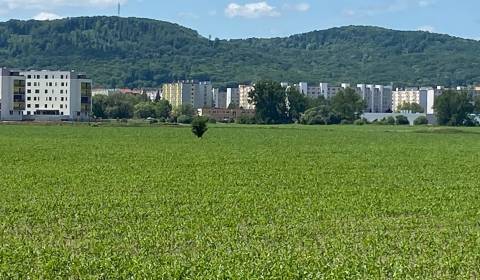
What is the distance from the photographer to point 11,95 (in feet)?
528

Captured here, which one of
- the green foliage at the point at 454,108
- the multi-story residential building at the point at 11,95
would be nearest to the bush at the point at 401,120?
the green foliage at the point at 454,108

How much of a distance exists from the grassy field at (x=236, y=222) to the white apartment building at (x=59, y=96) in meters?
128

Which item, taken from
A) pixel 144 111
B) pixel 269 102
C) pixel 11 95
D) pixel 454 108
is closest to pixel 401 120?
pixel 454 108

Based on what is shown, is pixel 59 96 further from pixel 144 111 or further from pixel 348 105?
pixel 348 105

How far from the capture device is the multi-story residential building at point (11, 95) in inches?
6265

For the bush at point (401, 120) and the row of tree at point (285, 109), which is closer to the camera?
the row of tree at point (285, 109)

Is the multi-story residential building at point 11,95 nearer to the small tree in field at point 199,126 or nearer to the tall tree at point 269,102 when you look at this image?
the tall tree at point 269,102

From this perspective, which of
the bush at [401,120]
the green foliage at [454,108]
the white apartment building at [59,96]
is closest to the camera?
the white apartment building at [59,96]

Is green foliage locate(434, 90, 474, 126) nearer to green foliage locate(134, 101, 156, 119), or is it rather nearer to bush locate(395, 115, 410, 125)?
bush locate(395, 115, 410, 125)

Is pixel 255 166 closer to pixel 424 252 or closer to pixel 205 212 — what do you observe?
pixel 205 212

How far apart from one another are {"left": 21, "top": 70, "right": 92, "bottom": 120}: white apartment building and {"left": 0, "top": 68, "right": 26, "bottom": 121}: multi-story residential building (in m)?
2.71

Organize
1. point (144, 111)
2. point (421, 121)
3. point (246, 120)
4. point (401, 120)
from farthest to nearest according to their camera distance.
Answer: point (144, 111) → point (401, 120) → point (421, 121) → point (246, 120)

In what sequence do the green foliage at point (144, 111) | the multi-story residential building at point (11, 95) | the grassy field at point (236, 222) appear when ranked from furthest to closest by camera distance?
the green foliage at point (144, 111) → the multi-story residential building at point (11, 95) → the grassy field at point (236, 222)

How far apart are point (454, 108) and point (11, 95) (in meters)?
84.9
